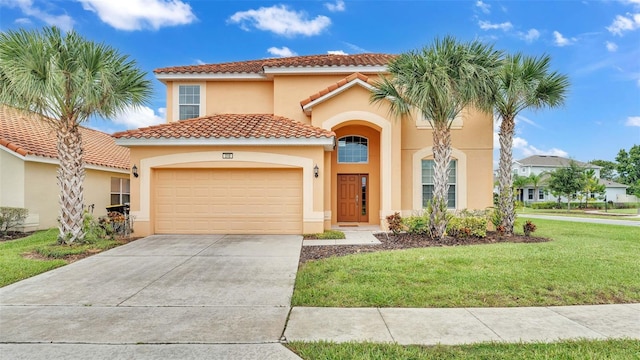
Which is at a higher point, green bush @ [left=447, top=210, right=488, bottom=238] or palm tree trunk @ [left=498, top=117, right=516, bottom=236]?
palm tree trunk @ [left=498, top=117, right=516, bottom=236]

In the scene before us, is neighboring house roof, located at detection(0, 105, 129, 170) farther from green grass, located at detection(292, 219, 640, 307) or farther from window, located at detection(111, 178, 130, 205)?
green grass, located at detection(292, 219, 640, 307)

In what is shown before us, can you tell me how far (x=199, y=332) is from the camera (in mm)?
4441

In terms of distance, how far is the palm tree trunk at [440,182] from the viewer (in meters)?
11.4

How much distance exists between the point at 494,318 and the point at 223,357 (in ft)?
13.1

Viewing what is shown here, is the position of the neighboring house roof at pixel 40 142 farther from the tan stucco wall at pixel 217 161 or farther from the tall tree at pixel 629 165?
the tall tree at pixel 629 165

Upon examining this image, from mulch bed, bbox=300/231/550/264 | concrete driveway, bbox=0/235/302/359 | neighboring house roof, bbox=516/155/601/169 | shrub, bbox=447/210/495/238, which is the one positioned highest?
neighboring house roof, bbox=516/155/601/169

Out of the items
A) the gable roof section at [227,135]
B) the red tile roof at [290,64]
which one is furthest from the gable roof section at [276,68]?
the gable roof section at [227,135]

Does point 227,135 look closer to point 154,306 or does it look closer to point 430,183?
point 154,306

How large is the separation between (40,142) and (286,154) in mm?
12418

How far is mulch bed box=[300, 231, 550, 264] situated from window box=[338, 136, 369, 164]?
419 cm

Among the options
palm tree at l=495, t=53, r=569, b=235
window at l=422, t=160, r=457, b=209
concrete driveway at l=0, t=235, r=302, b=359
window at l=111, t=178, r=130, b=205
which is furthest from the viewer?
window at l=111, t=178, r=130, b=205

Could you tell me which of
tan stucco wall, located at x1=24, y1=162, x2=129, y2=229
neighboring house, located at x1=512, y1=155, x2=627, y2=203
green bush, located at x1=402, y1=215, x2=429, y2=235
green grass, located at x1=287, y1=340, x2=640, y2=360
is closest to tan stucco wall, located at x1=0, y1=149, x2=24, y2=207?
tan stucco wall, located at x1=24, y1=162, x2=129, y2=229

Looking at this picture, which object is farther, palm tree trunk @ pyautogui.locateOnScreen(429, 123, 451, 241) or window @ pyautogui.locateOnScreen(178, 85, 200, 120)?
window @ pyautogui.locateOnScreen(178, 85, 200, 120)

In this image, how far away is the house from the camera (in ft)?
39.9
